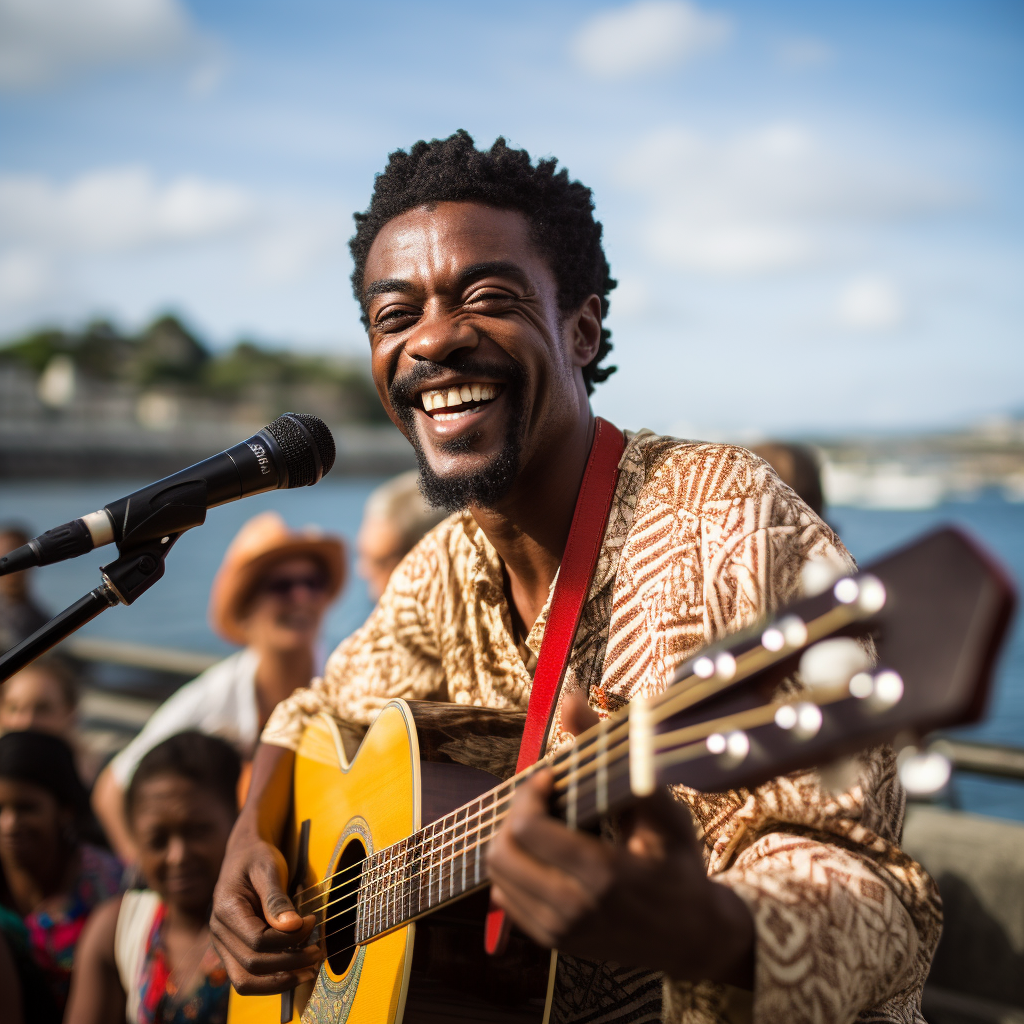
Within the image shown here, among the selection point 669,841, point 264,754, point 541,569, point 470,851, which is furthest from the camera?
point 264,754

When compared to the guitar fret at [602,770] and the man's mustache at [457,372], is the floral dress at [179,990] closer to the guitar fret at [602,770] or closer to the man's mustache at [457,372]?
Answer: the man's mustache at [457,372]

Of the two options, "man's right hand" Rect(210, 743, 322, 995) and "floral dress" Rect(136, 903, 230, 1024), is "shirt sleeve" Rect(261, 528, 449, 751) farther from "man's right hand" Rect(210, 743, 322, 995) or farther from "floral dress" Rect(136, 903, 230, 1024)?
"floral dress" Rect(136, 903, 230, 1024)

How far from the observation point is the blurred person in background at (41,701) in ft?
15.0

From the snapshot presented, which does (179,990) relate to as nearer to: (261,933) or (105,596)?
(261,933)

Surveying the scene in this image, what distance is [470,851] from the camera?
4.93ft

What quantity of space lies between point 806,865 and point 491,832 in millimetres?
493

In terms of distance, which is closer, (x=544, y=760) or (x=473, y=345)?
(x=544, y=760)

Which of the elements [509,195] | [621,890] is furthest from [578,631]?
[509,195]

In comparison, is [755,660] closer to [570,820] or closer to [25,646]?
[570,820]

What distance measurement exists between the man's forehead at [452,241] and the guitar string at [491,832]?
117 cm

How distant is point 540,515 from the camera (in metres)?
2.07

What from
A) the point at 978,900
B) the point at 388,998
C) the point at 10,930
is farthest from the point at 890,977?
the point at 10,930

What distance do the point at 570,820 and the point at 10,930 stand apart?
115 inches

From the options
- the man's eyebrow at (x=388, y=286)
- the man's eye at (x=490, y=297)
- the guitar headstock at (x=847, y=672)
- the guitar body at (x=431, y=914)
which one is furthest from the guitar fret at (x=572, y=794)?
the man's eyebrow at (x=388, y=286)
